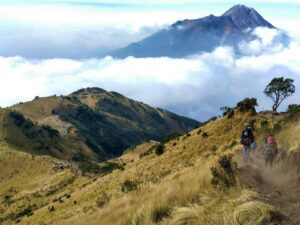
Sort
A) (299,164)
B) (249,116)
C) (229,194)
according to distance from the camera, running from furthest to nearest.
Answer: (249,116) < (299,164) < (229,194)

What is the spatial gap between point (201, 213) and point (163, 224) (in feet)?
3.77

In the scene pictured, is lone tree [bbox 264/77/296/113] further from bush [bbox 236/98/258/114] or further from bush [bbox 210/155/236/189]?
bush [bbox 210/155/236/189]

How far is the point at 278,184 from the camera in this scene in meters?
15.9

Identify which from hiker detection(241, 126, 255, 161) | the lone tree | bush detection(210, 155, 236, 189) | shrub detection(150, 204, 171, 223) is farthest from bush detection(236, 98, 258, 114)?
the lone tree

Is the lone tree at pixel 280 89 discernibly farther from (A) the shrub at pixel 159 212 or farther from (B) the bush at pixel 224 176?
(A) the shrub at pixel 159 212

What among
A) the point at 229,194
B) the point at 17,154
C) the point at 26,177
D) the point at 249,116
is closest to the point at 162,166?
the point at 249,116

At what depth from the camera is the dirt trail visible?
12.6 m

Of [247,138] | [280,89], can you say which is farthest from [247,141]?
[280,89]

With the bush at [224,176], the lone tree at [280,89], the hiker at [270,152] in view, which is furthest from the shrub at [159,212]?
the lone tree at [280,89]

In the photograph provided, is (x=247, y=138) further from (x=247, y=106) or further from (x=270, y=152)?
(x=247, y=106)

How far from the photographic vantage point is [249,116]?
59031mm

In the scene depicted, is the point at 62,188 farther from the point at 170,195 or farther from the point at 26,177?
the point at 170,195

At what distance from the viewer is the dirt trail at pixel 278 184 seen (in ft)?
41.2

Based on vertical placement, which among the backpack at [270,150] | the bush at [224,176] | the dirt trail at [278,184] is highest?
the bush at [224,176]
